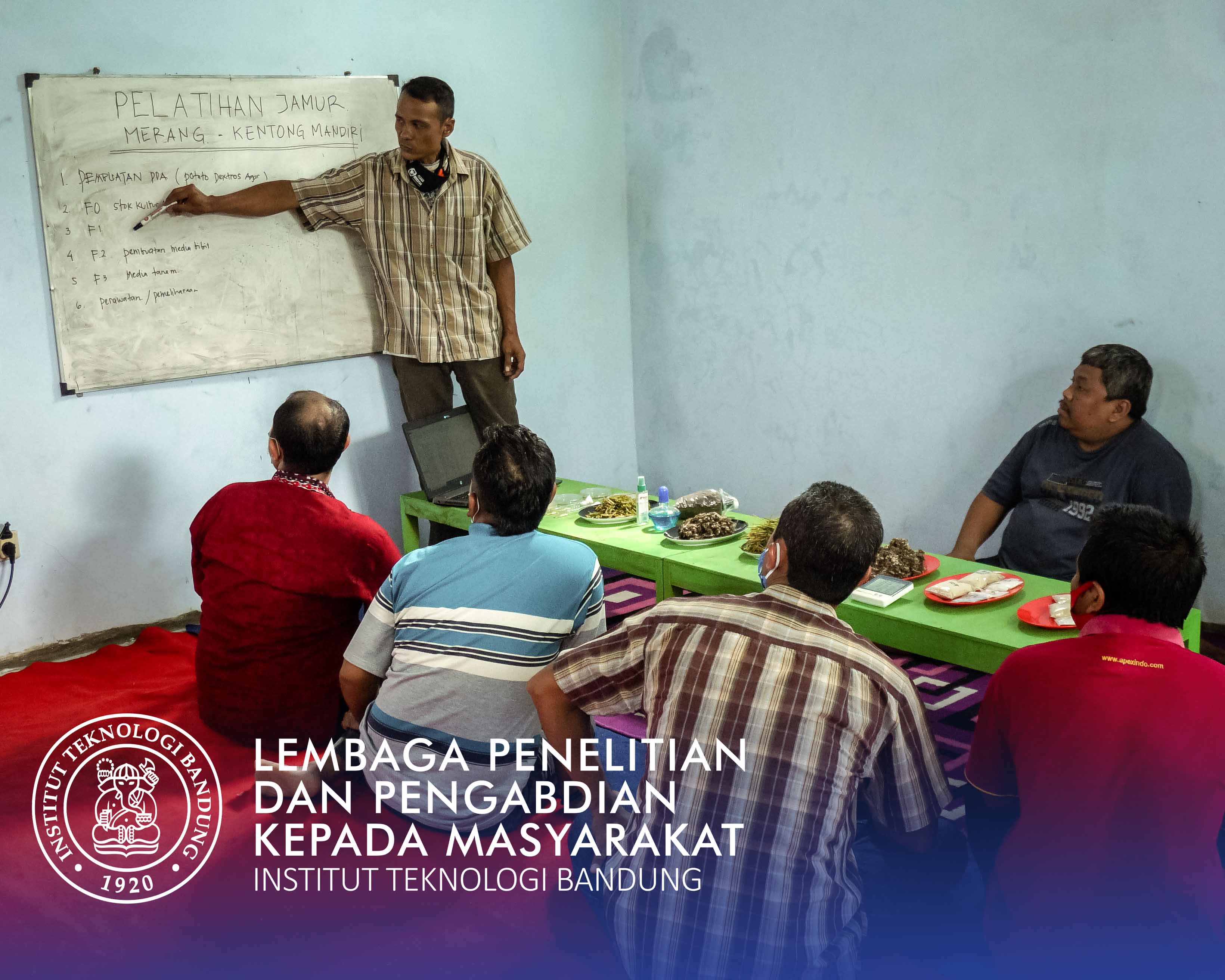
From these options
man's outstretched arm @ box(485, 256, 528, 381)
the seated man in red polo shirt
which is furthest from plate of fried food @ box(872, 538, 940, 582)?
man's outstretched arm @ box(485, 256, 528, 381)

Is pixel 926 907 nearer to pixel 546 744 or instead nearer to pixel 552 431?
pixel 546 744

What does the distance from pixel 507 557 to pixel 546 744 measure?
1.47 feet

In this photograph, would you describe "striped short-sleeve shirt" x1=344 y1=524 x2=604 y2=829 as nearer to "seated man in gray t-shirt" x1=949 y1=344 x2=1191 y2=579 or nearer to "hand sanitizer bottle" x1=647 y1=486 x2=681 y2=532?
"hand sanitizer bottle" x1=647 y1=486 x2=681 y2=532

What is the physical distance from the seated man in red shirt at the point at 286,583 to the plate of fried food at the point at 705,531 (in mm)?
791

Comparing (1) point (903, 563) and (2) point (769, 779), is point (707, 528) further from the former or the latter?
(2) point (769, 779)

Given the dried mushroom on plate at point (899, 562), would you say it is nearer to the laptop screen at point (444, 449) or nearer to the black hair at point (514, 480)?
the black hair at point (514, 480)

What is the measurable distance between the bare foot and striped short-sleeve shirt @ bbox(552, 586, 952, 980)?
1.11 meters

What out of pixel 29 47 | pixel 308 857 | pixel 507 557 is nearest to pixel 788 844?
pixel 507 557

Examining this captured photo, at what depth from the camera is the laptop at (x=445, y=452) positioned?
3.83 metres

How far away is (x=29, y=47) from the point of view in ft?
10.4

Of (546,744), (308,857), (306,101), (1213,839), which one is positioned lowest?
(308,857)

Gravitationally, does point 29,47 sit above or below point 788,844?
above

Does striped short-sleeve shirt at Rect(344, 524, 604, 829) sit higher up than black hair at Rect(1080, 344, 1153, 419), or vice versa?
black hair at Rect(1080, 344, 1153, 419)

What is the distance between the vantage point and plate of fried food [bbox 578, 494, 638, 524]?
3225 millimetres
